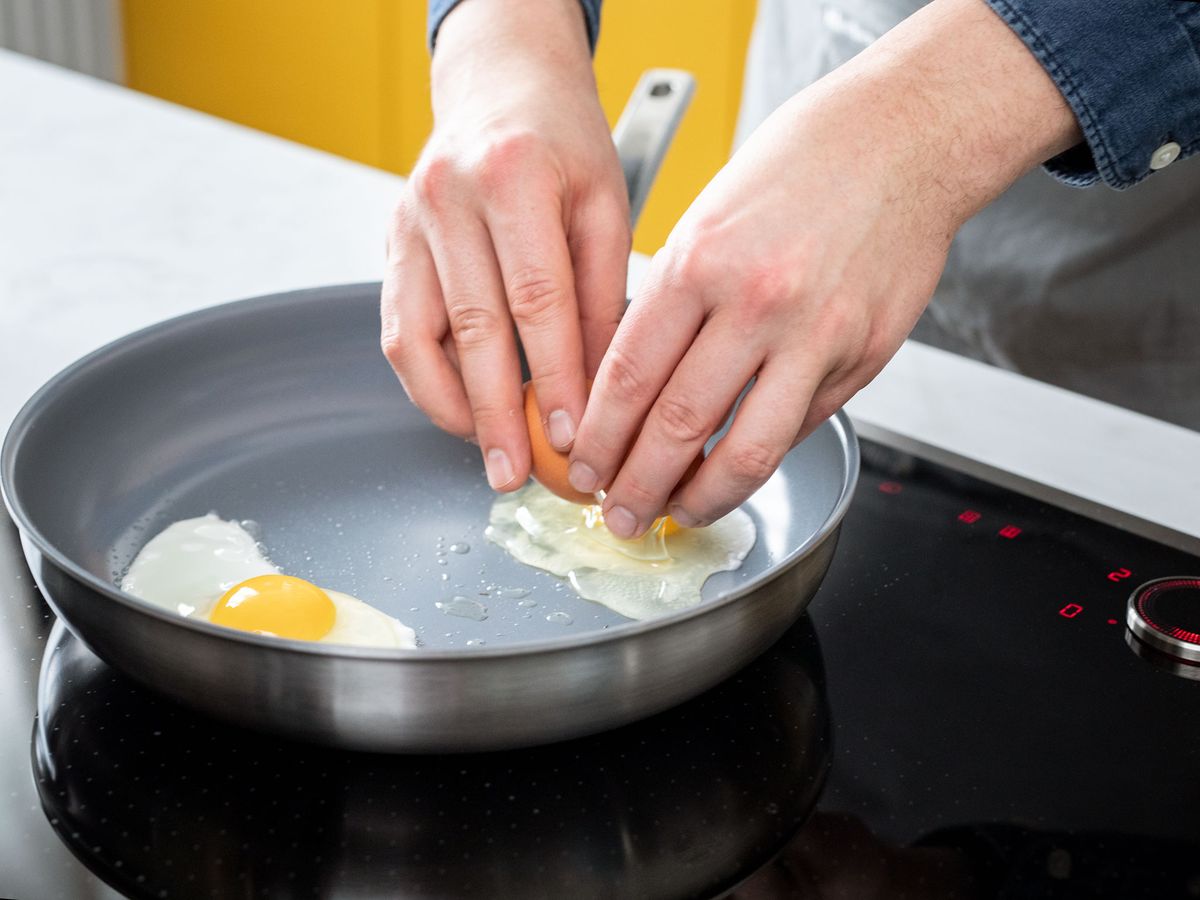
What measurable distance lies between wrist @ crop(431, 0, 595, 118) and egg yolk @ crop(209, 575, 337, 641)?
1.22 ft

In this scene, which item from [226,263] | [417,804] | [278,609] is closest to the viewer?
[417,804]

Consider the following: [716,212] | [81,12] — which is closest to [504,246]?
[716,212]

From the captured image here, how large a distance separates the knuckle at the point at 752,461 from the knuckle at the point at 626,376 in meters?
0.06

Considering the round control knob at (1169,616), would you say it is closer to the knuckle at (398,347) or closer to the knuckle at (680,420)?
the knuckle at (680,420)

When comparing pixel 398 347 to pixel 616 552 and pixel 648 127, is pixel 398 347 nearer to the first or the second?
pixel 616 552

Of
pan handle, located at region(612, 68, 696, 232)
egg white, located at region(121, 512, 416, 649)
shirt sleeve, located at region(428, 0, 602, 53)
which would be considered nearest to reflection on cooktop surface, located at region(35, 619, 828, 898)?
egg white, located at region(121, 512, 416, 649)

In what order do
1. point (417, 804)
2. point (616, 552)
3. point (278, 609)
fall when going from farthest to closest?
1. point (616, 552)
2. point (278, 609)
3. point (417, 804)

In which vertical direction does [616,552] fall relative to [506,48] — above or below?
below

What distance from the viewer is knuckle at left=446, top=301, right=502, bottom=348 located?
858 mm

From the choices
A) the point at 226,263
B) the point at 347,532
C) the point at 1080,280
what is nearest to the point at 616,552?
the point at 347,532

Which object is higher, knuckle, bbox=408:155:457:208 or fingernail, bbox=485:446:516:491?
knuckle, bbox=408:155:457:208

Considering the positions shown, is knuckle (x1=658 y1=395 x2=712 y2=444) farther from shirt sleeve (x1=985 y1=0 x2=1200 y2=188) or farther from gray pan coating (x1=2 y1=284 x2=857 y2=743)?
shirt sleeve (x1=985 y1=0 x2=1200 y2=188)

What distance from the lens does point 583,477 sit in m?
0.84

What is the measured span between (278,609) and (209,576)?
0.10m
